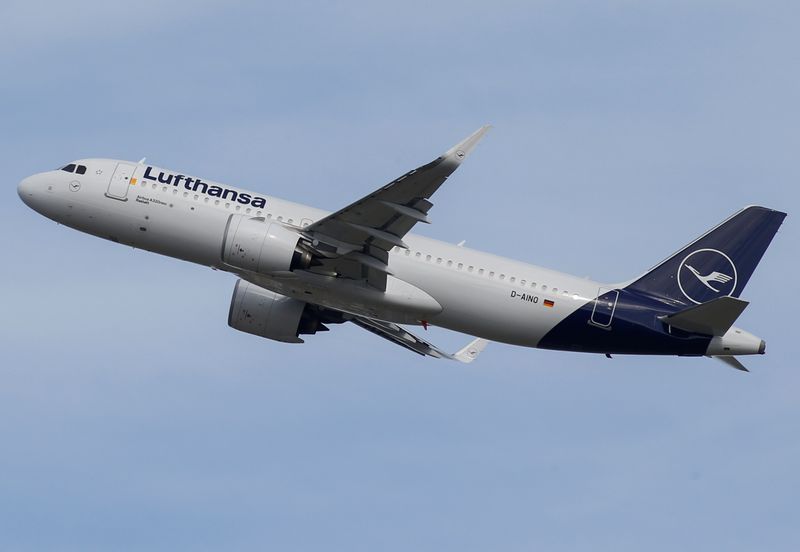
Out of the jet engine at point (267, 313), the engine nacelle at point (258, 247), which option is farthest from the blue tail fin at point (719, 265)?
the engine nacelle at point (258, 247)

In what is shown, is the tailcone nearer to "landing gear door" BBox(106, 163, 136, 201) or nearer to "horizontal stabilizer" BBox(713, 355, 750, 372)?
"horizontal stabilizer" BBox(713, 355, 750, 372)

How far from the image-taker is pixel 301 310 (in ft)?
197

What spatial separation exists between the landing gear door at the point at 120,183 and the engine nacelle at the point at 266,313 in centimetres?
712

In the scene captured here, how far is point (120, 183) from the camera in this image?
56.6 meters

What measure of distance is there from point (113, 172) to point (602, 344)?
891 inches

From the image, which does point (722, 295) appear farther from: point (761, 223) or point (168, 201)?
point (168, 201)

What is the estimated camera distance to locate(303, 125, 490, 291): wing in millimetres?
50688

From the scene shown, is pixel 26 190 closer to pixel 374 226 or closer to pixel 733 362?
pixel 374 226

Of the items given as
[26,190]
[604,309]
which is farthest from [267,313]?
[604,309]

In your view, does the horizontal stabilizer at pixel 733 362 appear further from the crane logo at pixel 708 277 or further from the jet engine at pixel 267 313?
the jet engine at pixel 267 313

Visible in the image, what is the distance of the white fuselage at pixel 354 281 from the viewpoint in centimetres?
5534

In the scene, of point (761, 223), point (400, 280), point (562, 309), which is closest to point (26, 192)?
point (400, 280)

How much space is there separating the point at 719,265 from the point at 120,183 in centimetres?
2654

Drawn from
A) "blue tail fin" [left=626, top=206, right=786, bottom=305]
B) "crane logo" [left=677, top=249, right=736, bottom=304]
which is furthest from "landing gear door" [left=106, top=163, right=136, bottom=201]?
"crane logo" [left=677, top=249, right=736, bottom=304]
